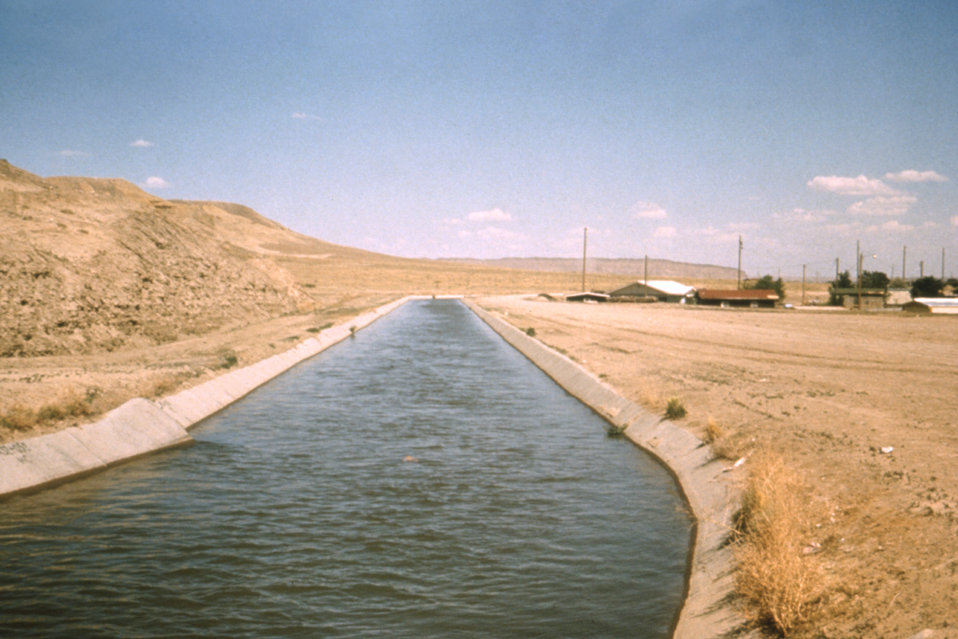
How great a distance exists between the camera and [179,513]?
10836 mm

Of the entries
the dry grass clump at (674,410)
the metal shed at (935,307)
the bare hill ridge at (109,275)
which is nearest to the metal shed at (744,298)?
the metal shed at (935,307)

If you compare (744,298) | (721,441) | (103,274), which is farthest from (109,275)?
(744,298)

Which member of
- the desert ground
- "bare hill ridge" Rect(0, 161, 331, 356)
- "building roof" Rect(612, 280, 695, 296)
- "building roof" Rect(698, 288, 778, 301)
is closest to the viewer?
the desert ground

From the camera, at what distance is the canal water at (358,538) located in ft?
24.5

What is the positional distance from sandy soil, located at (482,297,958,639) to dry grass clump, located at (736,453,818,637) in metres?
0.15

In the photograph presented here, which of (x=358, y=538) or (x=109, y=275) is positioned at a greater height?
(x=109, y=275)

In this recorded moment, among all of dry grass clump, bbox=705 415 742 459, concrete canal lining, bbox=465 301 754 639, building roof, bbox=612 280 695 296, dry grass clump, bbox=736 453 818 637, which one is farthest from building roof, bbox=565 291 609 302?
dry grass clump, bbox=736 453 818 637

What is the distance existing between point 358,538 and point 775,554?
5.18 meters

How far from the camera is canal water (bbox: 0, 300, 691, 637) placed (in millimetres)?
7477

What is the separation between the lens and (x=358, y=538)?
966 centimetres

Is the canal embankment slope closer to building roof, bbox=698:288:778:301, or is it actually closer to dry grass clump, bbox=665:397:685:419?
dry grass clump, bbox=665:397:685:419

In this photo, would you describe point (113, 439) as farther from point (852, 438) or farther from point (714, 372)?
point (714, 372)

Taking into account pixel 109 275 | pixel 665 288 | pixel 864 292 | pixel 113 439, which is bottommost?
pixel 113 439

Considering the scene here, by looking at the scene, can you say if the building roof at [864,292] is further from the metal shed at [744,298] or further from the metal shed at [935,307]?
the metal shed at [935,307]
